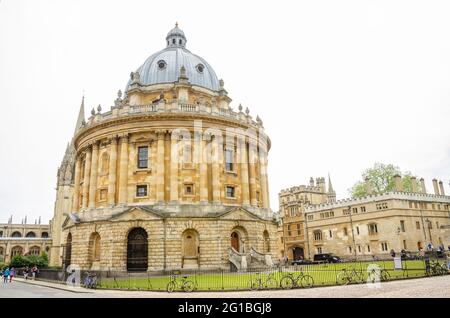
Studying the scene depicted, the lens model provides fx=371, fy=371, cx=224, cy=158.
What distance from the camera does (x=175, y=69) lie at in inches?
1801

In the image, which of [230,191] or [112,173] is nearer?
[112,173]

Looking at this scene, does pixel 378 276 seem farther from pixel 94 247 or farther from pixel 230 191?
pixel 94 247

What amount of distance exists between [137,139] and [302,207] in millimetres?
42089

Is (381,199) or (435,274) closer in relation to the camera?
(435,274)

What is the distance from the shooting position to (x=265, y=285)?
20.3 metres

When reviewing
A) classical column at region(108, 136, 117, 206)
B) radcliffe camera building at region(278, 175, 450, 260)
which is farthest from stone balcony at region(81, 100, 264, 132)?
radcliffe camera building at region(278, 175, 450, 260)

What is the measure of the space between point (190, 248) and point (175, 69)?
2245 centimetres

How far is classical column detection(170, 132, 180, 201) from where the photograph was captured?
36156 mm

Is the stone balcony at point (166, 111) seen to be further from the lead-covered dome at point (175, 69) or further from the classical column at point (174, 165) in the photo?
the lead-covered dome at point (175, 69)

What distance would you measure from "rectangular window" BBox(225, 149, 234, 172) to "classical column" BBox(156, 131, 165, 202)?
7.20 meters

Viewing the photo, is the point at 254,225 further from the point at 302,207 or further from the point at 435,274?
the point at 302,207

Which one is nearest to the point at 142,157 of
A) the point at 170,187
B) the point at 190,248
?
the point at 170,187
